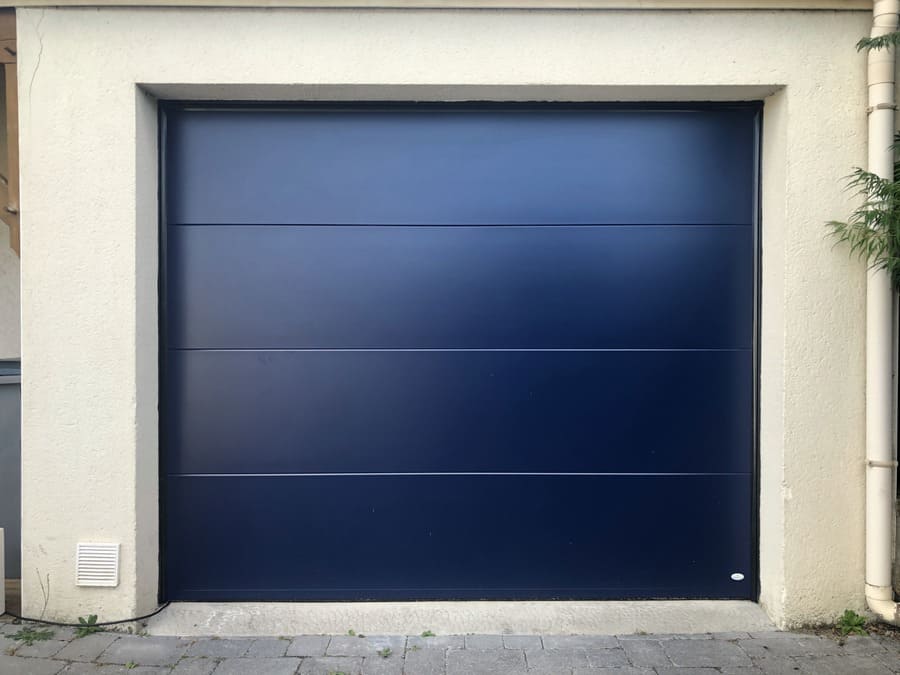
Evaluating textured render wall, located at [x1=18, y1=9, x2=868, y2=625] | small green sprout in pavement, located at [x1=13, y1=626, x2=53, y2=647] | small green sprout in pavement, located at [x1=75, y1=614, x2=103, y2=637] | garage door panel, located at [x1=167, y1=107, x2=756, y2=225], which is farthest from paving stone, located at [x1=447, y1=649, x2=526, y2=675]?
garage door panel, located at [x1=167, y1=107, x2=756, y2=225]

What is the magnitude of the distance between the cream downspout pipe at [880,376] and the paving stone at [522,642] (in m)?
1.64

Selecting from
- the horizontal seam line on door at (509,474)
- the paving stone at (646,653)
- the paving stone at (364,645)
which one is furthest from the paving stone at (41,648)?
the paving stone at (646,653)

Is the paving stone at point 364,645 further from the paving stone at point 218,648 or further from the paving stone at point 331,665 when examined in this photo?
the paving stone at point 218,648

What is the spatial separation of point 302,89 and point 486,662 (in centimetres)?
285

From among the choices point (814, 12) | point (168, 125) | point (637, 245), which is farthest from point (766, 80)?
point (168, 125)

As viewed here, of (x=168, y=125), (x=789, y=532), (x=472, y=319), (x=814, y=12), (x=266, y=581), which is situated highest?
(x=814, y=12)

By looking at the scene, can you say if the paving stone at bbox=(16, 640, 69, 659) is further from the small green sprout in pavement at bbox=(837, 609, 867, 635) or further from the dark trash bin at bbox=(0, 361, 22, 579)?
the small green sprout in pavement at bbox=(837, 609, 867, 635)

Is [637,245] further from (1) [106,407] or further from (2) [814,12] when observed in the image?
(1) [106,407]

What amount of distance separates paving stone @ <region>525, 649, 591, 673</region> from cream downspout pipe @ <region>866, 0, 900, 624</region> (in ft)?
4.86

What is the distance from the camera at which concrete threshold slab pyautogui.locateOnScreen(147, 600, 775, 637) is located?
2918 millimetres

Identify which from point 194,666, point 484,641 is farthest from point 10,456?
point 484,641

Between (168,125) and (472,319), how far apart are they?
189 cm

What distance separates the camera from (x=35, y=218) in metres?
2.86

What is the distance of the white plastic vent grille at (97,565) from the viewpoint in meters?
2.87
